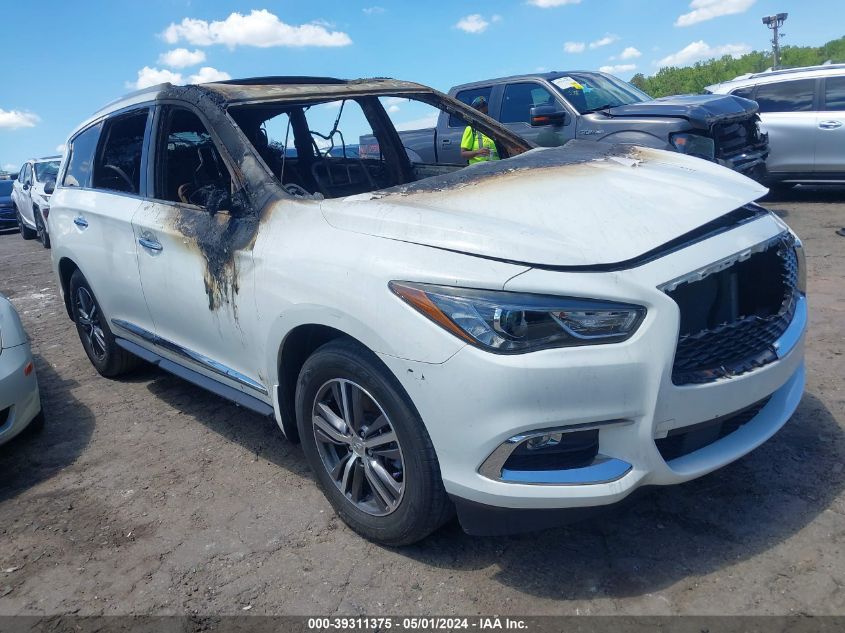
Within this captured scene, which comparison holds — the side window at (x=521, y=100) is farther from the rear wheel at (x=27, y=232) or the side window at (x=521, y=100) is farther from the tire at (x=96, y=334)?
the rear wheel at (x=27, y=232)

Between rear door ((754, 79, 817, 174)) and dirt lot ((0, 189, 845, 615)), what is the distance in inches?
241

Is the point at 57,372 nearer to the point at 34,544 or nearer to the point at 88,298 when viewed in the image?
the point at 88,298

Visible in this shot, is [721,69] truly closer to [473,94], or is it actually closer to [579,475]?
[473,94]

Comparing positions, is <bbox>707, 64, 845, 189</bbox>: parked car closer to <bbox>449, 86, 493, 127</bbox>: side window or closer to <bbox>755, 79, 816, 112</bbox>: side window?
<bbox>755, 79, 816, 112</bbox>: side window

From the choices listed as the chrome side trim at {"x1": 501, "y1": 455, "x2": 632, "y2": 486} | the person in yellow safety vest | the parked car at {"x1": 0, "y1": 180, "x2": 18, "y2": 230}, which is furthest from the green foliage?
the chrome side trim at {"x1": 501, "y1": 455, "x2": 632, "y2": 486}

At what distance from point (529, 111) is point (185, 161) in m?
5.76

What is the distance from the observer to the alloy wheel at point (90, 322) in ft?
16.1

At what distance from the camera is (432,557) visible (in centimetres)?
275

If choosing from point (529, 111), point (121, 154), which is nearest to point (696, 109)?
point (529, 111)

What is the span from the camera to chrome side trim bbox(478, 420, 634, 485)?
7.31 feet

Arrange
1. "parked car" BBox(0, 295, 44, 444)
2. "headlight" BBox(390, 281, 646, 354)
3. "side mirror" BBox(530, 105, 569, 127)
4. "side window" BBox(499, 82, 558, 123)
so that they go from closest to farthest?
"headlight" BBox(390, 281, 646, 354) < "parked car" BBox(0, 295, 44, 444) < "side mirror" BBox(530, 105, 569, 127) < "side window" BBox(499, 82, 558, 123)

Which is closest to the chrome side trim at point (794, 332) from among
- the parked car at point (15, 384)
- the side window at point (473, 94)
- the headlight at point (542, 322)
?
the headlight at point (542, 322)

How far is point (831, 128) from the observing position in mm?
8891

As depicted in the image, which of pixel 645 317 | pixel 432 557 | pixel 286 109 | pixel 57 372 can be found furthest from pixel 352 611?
pixel 57 372
